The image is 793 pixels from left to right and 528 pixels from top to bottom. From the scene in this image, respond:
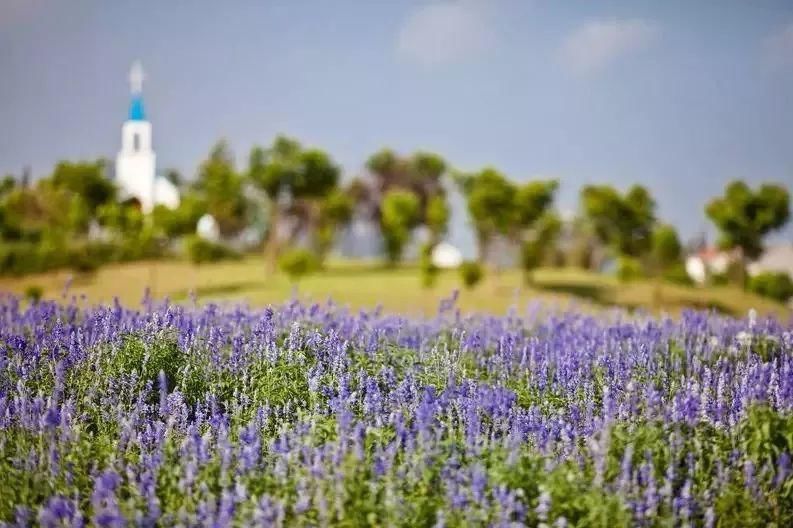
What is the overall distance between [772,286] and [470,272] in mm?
12898

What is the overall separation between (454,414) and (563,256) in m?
35.5

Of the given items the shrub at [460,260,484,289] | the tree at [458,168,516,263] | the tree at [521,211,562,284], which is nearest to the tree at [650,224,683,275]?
the tree at [521,211,562,284]

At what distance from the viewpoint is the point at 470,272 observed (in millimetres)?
22875

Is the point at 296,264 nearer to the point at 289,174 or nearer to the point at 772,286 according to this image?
the point at 289,174

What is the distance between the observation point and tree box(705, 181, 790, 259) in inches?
1082

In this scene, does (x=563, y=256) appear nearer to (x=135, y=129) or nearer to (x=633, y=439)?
(x=135, y=129)

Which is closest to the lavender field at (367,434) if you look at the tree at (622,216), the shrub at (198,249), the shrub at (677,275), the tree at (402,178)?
the shrub at (198,249)

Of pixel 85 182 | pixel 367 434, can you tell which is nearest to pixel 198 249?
pixel 85 182

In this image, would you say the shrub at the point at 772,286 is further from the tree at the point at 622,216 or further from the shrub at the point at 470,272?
the shrub at the point at 470,272

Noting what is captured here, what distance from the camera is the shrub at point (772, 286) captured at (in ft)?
95.5

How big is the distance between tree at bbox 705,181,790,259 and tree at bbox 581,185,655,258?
2770 millimetres

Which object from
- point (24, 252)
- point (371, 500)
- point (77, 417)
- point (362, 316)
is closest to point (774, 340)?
point (362, 316)

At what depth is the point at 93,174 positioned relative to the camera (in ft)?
103

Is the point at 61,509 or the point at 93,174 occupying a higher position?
the point at 93,174
